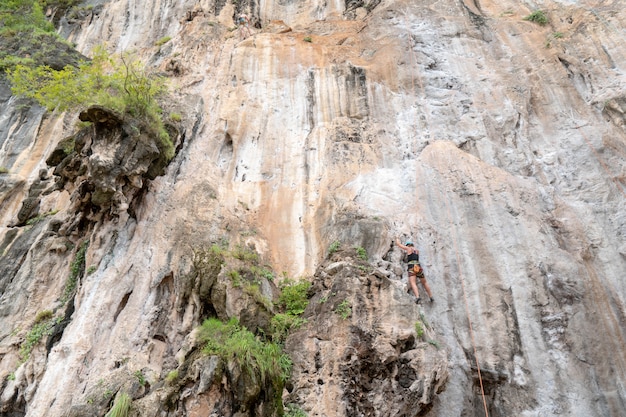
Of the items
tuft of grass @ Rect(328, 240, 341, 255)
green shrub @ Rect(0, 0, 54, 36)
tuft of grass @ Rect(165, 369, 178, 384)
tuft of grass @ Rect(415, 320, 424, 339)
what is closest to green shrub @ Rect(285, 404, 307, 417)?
tuft of grass @ Rect(165, 369, 178, 384)

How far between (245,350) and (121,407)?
2319mm

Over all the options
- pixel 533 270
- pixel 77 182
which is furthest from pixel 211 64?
pixel 533 270

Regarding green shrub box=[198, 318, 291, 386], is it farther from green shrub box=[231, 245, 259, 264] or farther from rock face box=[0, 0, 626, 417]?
green shrub box=[231, 245, 259, 264]

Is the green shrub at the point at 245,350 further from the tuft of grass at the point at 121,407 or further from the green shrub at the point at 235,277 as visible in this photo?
the tuft of grass at the point at 121,407

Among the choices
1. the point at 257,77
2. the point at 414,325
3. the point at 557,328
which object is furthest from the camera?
the point at 257,77

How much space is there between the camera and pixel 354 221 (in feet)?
38.1

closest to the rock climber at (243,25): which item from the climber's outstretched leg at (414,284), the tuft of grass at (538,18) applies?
the tuft of grass at (538,18)

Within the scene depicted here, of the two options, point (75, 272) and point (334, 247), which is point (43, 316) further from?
point (334, 247)

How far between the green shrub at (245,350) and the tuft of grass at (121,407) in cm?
157

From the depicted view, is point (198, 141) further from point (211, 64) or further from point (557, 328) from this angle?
point (557, 328)

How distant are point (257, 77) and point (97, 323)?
32.1 feet

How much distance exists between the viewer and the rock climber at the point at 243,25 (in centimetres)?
1848

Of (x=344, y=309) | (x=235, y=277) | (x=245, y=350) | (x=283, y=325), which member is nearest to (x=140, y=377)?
(x=245, y=350)

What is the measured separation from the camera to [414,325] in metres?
8.91
